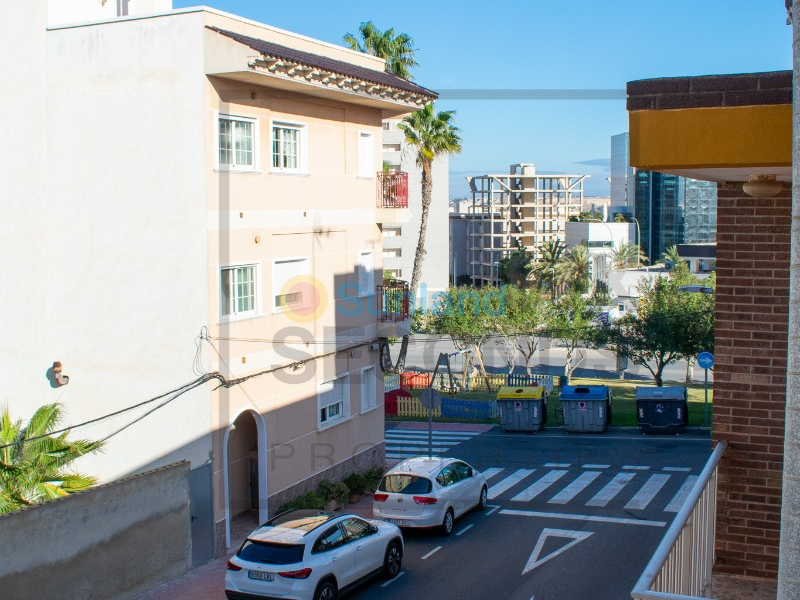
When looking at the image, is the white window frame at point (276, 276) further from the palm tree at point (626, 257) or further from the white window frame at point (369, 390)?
the palm tree at point (626, 257)

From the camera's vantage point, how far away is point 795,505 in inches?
134

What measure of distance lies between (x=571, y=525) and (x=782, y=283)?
13.7 meters

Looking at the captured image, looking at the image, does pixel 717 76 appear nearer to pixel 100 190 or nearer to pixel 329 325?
pixel 100 190

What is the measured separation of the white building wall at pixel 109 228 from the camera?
57.0ft

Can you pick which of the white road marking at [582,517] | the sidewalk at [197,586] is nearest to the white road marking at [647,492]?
the white road marking at [582,517]

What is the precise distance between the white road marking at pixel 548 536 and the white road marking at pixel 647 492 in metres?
2.57

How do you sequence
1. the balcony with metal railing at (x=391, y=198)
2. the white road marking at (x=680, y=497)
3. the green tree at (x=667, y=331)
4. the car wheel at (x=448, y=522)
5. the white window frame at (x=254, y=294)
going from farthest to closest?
the green tree at (x=667, y=331)
the balcony with metal railing at (x=391, y=198)
the white road marking at (x=680, y=497)
the car wheel at (x=448, y=522)
the white window frame at (x=254, y=294)

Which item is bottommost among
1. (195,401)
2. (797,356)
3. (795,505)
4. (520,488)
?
(520,488)

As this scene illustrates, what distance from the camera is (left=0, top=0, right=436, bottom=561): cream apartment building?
17.4 m

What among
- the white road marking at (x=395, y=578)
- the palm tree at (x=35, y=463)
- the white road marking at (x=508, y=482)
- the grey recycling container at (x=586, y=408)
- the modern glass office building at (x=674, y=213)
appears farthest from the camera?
the modern glass office building at (x=674, y=213)

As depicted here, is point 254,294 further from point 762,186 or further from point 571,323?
point 571,323

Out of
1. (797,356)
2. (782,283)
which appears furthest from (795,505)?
(782,283)

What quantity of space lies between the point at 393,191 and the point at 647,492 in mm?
9892

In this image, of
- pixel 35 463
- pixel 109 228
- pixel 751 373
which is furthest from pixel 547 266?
pixel 751 373
